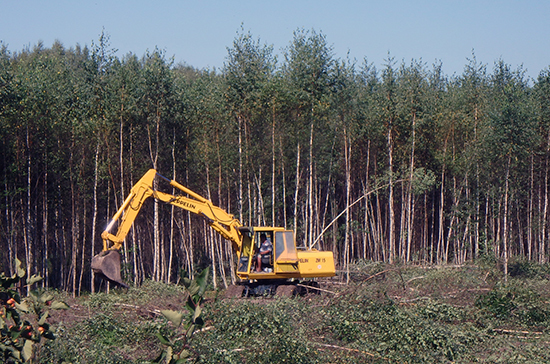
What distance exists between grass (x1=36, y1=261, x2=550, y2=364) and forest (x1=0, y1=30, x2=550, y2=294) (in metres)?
6.80

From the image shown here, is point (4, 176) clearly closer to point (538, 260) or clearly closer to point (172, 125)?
point (172, 125)

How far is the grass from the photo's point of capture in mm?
10883

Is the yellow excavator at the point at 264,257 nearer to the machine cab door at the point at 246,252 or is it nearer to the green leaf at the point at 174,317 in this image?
the machine cab door at the point at 246,252

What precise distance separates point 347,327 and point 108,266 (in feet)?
18.5

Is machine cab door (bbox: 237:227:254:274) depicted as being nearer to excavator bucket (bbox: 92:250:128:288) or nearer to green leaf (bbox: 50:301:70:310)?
excavator bucket (bbox: 92:250:128:288)

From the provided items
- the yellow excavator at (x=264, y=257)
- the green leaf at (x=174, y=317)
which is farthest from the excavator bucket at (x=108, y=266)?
the green leaf at (x=174, y=317)

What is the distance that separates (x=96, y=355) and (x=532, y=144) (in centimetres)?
2259

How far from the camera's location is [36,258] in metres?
22.5

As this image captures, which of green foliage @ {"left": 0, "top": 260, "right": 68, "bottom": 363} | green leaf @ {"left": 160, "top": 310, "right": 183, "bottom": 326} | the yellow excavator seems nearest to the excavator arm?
the yellow excavator

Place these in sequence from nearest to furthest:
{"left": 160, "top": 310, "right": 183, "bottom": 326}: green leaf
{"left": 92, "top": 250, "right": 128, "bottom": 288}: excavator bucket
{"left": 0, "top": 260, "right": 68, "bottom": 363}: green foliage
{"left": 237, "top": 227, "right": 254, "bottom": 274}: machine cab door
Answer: {"left": 160, "top": 310, "right": 183, "bottom": 326}: green leaf → {"left": 0, "top": 260, "right": 68, "bottom": 363}: green foliage → {"left": 92, "top": 250, "right": 128, "bottom": 288}: excavator bucket → {"left": 237, "top": 227, "right": 254, "bottom": 274}: machine cab door

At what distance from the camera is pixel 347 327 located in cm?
1265

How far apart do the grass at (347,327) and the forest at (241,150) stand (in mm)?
6801

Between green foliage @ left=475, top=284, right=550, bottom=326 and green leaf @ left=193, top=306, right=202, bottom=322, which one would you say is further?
green foliage @ left=475, top=284, right=550, bottom=326

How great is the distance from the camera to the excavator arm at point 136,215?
13.3 metres
